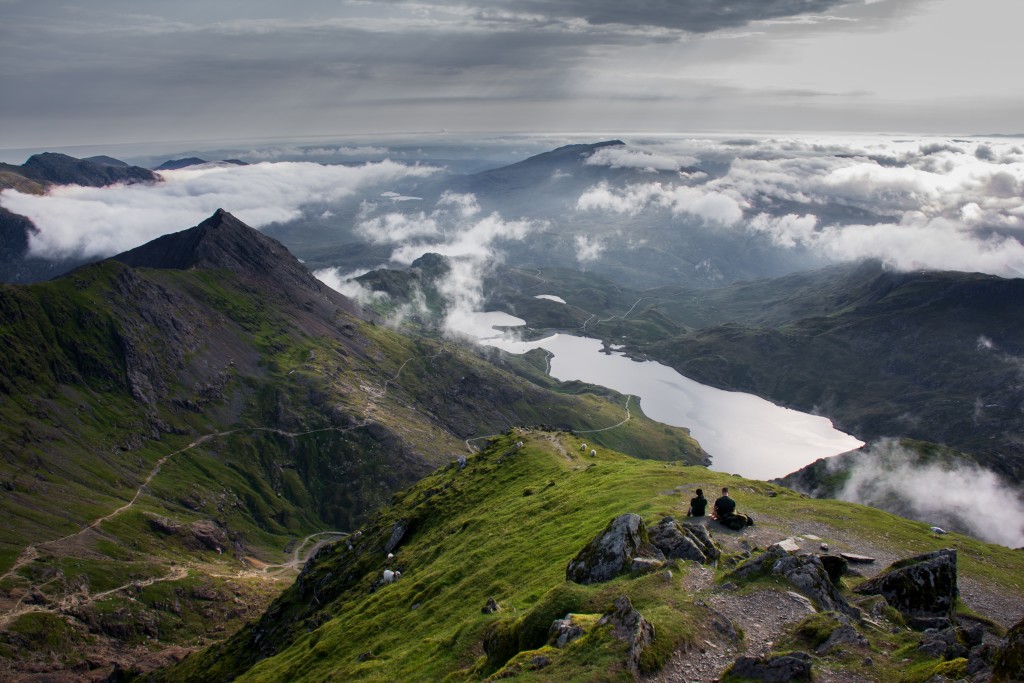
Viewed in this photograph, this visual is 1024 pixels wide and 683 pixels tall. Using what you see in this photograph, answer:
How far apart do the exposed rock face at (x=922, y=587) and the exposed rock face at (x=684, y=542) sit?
985 cm

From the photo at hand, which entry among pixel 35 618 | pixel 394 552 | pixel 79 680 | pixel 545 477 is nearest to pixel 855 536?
pixel 545 477

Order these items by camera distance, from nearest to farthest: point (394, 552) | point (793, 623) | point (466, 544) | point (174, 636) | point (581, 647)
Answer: point (581, 647)
point (793, 623)
point (466, 544)
point (394, 552)
point (174, 636)

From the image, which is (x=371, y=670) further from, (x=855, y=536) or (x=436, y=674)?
(x=855, y=536)

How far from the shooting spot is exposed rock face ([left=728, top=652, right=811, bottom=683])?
2912 cm

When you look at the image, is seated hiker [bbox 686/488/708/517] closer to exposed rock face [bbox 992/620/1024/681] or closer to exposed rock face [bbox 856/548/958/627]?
exposed rock face [bbox 856/548/958/627]

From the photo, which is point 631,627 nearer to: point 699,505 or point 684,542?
point 684,542

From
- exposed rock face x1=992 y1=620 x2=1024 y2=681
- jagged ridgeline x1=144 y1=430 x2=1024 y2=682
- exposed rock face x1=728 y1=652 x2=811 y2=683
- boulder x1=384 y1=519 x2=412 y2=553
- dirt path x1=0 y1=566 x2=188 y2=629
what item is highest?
exposed rock face x1=992 y1=620 x2=1024 y2=681

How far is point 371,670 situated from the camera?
56562 millimetres

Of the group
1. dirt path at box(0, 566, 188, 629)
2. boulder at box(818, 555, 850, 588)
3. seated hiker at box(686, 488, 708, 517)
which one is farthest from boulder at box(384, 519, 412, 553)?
dirt path at box(0, 566, 188, 629)

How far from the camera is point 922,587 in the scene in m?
38.4

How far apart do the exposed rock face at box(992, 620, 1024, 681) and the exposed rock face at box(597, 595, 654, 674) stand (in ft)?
53.0

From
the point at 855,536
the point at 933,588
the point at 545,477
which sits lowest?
the point at 545,477

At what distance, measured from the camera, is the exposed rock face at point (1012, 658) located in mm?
17112

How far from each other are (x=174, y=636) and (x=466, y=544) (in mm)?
166465
